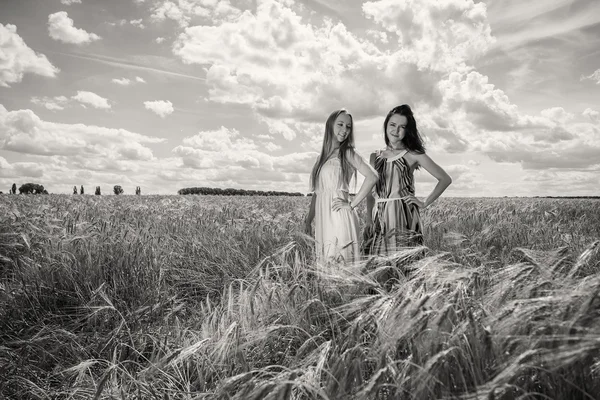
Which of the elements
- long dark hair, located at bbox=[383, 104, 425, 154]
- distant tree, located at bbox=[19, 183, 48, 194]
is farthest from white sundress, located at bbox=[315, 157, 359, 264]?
distant tree, located at bbox=[19, 183, 48, 194]

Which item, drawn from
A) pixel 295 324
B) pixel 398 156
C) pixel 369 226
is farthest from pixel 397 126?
pixel 295 324

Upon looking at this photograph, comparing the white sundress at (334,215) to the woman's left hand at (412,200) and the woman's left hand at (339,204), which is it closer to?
the woman's left hand at (339,204)

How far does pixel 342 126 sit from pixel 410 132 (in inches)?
25.8

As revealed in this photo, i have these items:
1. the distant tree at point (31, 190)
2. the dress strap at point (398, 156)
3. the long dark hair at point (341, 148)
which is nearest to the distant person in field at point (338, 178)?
the long dark hair at point (341, 148)

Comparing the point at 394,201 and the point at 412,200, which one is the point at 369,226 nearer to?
the point at 394,201

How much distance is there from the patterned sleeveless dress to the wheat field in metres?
0.80

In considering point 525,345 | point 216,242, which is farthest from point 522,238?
point 525,345

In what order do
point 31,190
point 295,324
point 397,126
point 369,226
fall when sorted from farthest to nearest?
point 31,190 → point 369,226 → point 397,126 → point 295,324

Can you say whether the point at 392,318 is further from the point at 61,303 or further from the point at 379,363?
the point at 61,303

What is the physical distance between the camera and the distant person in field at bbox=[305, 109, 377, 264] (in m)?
4.21

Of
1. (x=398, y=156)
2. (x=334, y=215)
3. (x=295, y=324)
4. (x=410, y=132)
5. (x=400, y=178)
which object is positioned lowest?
(x=295, y=324)

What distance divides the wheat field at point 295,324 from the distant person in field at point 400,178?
81 centimetres

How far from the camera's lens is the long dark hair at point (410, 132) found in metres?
4.20

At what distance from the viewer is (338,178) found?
14.2ft
